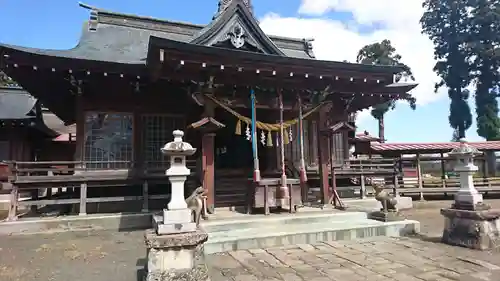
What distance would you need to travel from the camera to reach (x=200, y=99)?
8516mm

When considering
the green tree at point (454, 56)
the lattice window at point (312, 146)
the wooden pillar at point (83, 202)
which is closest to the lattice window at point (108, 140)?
the wooden pillar at point (83, 202)

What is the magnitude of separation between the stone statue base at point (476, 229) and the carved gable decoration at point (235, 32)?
7.72m

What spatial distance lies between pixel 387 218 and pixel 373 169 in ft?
16.5

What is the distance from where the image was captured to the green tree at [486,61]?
111 feet

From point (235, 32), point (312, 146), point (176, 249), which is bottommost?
point (176, 249)

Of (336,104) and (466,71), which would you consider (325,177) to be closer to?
(336,104)

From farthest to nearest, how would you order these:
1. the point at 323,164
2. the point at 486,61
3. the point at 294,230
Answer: the point at 486,61 → the point at 323,164 → the point at 294,230

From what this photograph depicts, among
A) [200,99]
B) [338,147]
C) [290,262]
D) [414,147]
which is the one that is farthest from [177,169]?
[414,147]

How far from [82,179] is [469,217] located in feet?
31.4

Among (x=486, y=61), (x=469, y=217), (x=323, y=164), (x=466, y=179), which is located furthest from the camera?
(x=486, y=61)

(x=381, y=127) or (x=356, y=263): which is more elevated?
(x=381, y=127)

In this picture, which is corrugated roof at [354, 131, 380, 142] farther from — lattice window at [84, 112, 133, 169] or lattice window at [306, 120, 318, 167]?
lattice window at [84, 112, 133, 169]

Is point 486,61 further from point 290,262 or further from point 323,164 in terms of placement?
point 290,262

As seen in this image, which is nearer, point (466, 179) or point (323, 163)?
point (466, 179)
